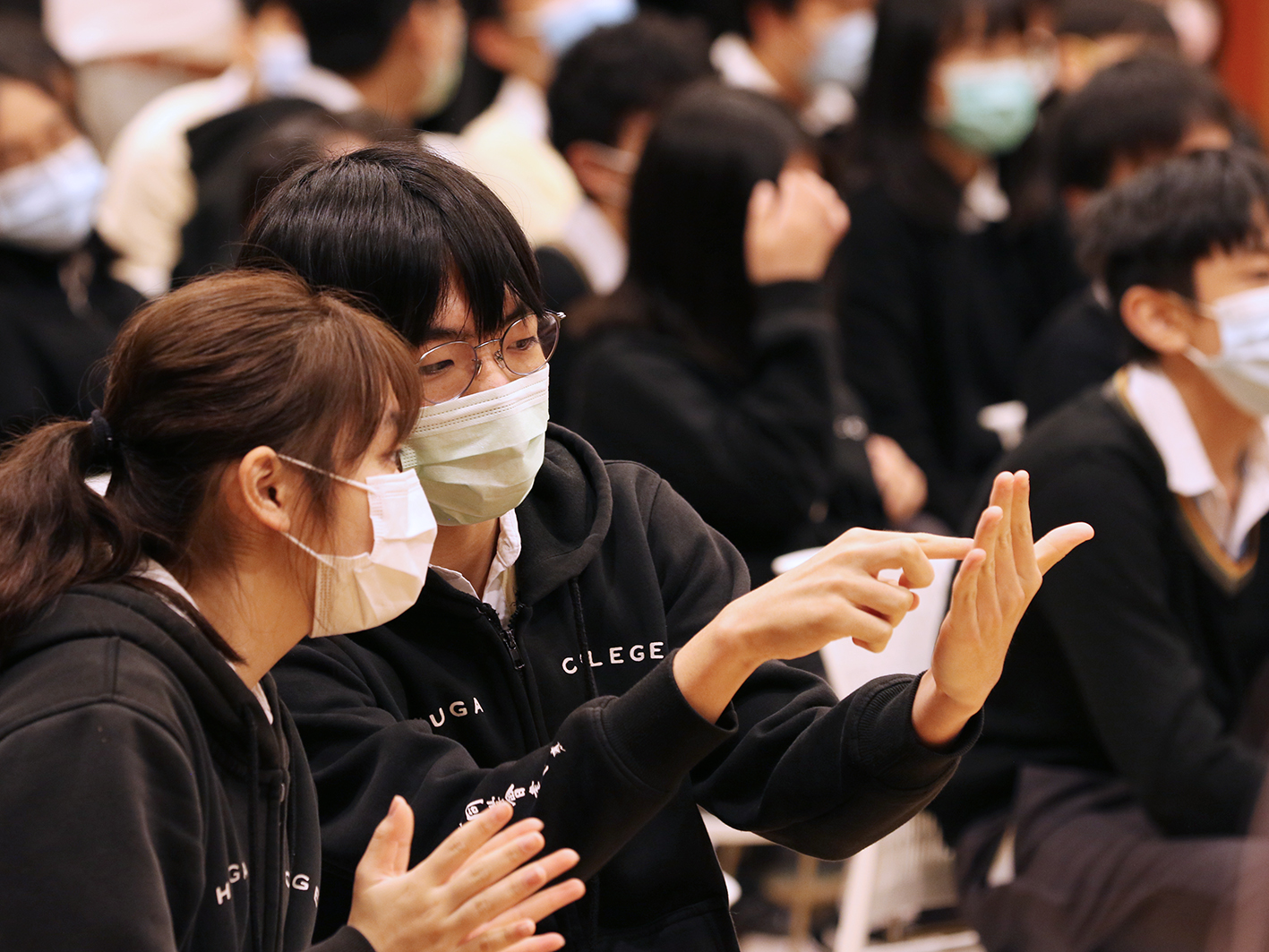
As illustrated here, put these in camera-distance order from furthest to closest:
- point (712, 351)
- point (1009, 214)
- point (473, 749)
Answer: point (1009, 214)
point (712, 351)
point (473, 749)

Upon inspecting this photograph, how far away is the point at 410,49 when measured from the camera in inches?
147

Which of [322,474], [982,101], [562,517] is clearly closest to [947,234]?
[982,101]

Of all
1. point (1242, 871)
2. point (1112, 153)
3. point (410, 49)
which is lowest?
point (1242, 871)

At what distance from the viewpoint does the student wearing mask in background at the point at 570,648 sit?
4.20 ft

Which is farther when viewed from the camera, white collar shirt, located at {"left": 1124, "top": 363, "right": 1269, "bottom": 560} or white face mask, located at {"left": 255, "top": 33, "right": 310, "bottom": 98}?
white face mask, located at {"left": 255, "top": 33, "right": 310, "bottom": 98}

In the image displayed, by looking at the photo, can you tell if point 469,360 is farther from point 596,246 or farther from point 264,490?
point 596,246

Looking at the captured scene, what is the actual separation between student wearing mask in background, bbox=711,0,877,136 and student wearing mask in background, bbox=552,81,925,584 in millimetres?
1985

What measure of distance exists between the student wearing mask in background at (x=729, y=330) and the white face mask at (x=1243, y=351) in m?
0.62

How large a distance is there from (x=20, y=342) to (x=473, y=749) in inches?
81.4

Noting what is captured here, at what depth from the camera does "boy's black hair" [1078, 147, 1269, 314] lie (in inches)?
89.4

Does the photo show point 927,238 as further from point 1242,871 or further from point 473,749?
point 473,749

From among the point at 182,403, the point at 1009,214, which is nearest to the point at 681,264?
the point at 182,403

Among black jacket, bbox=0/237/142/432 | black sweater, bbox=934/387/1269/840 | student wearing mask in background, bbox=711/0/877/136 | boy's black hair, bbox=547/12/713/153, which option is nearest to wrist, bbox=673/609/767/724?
black sweater, bbox=934/387/1269/840

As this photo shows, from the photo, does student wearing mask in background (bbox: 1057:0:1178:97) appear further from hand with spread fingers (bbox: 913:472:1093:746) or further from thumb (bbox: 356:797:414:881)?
thumb (bbox: 356:797:414:881)
